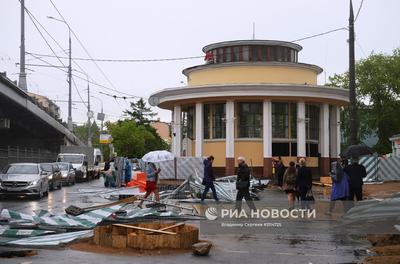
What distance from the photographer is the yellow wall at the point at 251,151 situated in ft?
152

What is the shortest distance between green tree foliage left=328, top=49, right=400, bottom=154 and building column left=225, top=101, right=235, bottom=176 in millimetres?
28200

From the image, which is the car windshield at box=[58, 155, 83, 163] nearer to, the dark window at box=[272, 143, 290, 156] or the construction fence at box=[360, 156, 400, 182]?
the dark window at box=[272, 143, 290, 156]

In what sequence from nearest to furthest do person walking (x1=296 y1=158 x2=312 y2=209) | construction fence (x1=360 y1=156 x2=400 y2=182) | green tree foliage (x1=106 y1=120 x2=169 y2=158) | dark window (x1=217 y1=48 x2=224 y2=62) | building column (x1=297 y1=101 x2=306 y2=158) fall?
person walking (x1=296 y1=158 x2=312 y2=209), construction fence (x1=360 y1=156 x2=400 y2=182), building column (x1=297 y1=101 x2=306 y2=158), dark window (x1=217 y1=48 x2=224 y2=62), green tree foliage (x1=106 y1=120 x2=169 y2=158)

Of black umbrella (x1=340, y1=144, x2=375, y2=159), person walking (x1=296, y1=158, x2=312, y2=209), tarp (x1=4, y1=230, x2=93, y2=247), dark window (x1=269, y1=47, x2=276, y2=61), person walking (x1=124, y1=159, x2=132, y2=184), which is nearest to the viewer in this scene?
tarp (x1=4, y1=230, x2=93, y2=247)

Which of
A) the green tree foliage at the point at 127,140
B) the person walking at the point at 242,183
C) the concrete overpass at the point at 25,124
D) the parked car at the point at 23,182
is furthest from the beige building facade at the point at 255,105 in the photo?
the green tree foliage at the point at 127,140

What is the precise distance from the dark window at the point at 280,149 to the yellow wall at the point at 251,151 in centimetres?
121

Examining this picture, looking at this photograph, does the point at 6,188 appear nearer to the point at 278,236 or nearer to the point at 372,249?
the point at 278,236

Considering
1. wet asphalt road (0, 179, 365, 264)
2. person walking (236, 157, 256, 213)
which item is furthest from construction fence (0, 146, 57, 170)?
wet asphalt road (0, 179, 365, 264)

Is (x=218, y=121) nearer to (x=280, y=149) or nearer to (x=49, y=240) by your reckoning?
(x=280, y=149)

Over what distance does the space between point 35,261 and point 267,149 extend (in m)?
36.1

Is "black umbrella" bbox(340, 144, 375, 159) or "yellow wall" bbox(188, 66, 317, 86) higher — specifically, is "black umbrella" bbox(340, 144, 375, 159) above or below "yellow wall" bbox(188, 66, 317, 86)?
below

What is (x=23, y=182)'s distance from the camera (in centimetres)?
2762

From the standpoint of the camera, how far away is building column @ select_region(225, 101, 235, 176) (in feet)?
149

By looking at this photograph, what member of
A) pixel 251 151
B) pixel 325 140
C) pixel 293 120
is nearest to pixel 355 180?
pixel 251 151
